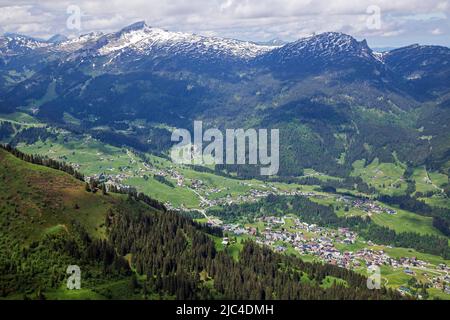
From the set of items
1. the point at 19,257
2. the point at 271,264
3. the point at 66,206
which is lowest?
the point at 271,264

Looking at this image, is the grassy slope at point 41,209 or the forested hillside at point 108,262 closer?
the forested hillside at point 108,262

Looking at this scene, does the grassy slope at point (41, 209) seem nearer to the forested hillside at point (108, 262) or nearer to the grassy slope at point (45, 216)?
the grassy slope at point (45, 216)

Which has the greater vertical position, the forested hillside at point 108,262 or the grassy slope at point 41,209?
the grassy slope at point 41,209

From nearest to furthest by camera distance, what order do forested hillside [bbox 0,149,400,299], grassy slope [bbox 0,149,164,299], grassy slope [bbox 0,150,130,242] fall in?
grassy slope [bbox 0,149,164,299]
forested hillside [bbox 0,149,400,299]
grassy slope [bbox 0,150,130,242]

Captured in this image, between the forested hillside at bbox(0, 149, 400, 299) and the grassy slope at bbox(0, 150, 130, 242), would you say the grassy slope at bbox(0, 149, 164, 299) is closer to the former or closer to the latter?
the grassy slope at bbox(0, 150, 130, 242)

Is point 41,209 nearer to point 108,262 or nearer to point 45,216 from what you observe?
point 45,216

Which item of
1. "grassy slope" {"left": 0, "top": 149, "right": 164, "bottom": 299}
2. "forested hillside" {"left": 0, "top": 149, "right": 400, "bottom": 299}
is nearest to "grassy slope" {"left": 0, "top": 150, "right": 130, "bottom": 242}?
"grassy slope" {"left": 0, "top": 149, "right": 164, "bottom": 299}

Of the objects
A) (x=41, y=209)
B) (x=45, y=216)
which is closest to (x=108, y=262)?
(x=45, y=216)

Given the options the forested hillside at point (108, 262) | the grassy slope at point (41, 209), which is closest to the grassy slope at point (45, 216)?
the grassy slope at point (41, 209)
